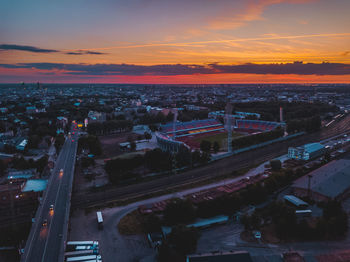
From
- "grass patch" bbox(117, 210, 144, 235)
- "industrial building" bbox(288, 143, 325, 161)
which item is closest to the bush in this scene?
"grass patch" bbox(117, 210, 144, 235)

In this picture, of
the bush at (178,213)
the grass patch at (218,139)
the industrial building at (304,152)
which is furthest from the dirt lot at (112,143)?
the industrial building at (304,152)

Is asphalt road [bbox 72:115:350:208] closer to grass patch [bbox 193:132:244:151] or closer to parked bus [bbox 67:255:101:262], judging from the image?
grass patch [bbox 193:132:244:151]

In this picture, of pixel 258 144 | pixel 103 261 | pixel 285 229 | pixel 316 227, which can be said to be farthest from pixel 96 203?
pixel 258 144

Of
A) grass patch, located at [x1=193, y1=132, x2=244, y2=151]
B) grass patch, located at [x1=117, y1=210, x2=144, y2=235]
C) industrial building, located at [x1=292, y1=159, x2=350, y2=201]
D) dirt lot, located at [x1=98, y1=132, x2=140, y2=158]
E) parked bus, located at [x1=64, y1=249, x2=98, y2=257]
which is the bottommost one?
grass patch, located at [x1=117, y1=210, x2=144, y2=235]

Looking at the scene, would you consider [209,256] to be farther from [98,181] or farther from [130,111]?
[130,111]

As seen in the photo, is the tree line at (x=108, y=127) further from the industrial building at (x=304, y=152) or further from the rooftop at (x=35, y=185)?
the industrial building at (x=304, y=152)

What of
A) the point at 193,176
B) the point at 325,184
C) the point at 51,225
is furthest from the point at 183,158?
the point at 51,225
